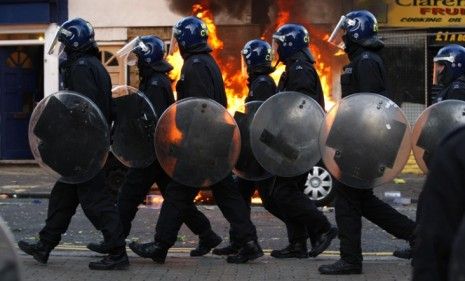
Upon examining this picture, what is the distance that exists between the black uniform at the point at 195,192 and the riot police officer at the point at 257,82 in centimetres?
62

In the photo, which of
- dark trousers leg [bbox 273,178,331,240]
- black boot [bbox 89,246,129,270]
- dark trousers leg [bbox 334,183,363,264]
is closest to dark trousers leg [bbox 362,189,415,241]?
dark trousers leg [bbox 334,183,363,264]

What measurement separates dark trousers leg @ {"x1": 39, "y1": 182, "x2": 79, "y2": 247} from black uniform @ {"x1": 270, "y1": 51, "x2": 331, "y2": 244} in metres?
1.71

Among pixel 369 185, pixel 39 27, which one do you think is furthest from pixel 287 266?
pixel 39 27

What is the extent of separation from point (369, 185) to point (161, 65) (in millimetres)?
2084

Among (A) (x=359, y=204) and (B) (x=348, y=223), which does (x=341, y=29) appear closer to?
(A) (x=359, y=204)

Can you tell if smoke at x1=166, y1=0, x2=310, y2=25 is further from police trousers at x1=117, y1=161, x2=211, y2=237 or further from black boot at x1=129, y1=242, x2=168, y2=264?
black boot at x1=129, y1=242, x2=168, y2=264

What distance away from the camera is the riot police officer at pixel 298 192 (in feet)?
27.5

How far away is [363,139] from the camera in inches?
296

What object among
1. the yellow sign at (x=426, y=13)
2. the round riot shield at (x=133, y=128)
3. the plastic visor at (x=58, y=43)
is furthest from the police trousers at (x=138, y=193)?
the yellow sign at (x=426, y=13)

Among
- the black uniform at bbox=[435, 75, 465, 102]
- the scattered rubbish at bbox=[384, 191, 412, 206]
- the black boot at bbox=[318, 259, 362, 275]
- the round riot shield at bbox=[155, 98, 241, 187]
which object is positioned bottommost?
the scattered rubbish at bbox=[384, 191, 412, 206]

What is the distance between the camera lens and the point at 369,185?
7520mm

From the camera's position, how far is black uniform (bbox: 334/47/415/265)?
7.58 m

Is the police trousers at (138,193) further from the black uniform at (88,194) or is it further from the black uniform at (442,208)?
the black uniform at (442,208)

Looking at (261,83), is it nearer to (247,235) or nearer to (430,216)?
(247,235)
